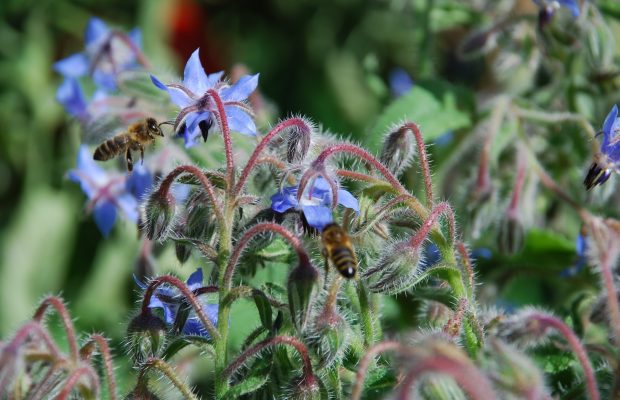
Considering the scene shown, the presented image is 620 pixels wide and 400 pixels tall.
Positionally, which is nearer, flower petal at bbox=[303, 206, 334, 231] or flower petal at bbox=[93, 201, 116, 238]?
flower petal at bbox=[303, 206, 334, 231]

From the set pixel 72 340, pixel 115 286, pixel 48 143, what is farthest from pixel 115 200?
pixel 48 143

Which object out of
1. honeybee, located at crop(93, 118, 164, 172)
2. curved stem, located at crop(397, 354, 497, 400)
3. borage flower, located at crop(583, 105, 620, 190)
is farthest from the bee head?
curved stem, located at crop(397, 354, 497, 400)

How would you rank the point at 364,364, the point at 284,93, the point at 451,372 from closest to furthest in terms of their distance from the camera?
the point at 451,372 → the point at 364,364 → the point at 284,93

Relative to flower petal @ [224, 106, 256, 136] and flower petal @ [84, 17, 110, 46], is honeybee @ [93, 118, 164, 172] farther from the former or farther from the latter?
flower petal @ [84, 17, 110, 46]

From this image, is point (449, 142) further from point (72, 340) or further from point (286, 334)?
point (72, 340)

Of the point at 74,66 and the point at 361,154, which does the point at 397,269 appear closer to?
the point at 361,154

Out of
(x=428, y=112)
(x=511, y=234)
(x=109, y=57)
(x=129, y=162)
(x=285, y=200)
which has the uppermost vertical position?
(x=109, y=57)

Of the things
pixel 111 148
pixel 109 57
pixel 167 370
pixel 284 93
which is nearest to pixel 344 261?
pixel 167 370

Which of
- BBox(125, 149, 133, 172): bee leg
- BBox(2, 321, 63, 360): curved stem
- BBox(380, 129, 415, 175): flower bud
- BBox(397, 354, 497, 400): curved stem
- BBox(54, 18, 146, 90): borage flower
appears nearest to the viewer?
→ BBox(397, 354, 497, 400): curved stem
